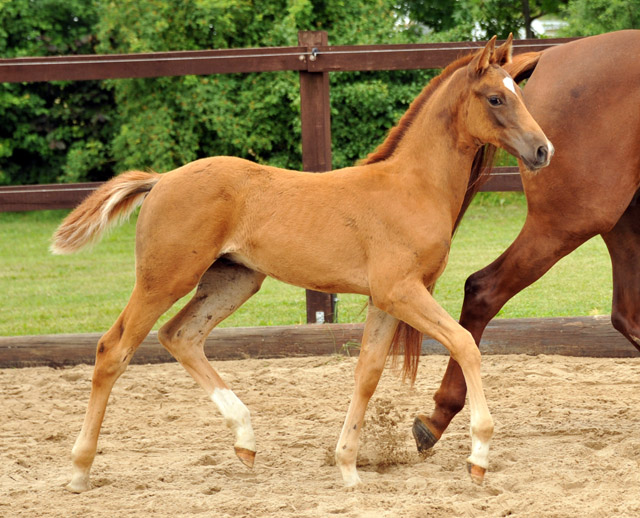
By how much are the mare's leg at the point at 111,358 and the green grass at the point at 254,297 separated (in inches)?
76.9

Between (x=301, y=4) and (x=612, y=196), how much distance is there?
366 inches

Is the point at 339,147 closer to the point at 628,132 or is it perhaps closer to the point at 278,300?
the point at 278,300

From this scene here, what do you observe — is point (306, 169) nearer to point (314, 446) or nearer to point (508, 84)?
point (314, 446)

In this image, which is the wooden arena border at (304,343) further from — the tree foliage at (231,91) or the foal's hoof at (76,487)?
the tree foliage at (231,91)

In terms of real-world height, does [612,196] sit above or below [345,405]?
above

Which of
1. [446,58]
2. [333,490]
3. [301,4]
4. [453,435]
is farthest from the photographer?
[301,4]

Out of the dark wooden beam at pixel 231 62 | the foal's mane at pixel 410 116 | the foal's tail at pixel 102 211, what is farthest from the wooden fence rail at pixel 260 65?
the foal's mane at pixel 410 116

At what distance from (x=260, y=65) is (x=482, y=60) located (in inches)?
110

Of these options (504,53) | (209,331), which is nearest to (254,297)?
(209,331)

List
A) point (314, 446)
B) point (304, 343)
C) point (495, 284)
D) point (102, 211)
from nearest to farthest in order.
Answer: point (102, 211)
point (495, 284)
point (314, 446)
point (304, 343)

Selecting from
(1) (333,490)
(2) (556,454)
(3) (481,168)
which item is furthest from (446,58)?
(1) (333,490)

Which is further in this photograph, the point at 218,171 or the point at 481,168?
the point at 481,168

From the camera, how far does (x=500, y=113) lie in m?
3.21

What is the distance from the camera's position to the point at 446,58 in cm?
577
